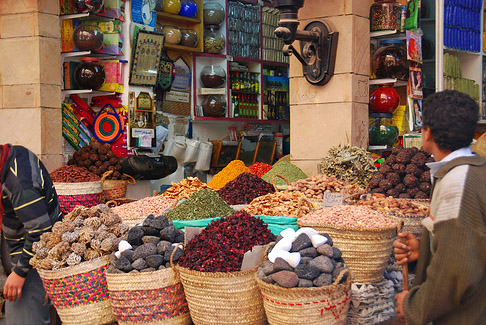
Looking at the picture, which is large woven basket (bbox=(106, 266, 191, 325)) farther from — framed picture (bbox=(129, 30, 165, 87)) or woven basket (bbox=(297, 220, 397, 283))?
framed picture (bbox=(129, 30, 165, 87))

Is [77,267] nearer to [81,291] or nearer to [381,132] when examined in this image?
[81,291]

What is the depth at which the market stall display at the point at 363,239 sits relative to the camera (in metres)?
2.86

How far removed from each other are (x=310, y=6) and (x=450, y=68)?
1820 mm

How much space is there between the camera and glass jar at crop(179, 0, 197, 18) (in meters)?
6.54

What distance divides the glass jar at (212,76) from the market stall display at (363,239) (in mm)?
4139

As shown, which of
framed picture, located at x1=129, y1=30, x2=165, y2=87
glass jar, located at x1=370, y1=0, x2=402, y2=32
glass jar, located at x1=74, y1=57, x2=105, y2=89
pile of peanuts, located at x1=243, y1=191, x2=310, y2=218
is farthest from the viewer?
framed picture, located at x1=129, y1=30, x2=165, y2=87

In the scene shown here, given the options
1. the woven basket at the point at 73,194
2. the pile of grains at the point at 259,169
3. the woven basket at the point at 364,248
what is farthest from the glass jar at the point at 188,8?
the woven basket at the point at 364,248

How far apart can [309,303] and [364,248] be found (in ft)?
2.05

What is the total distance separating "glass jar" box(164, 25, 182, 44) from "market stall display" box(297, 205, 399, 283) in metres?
3.90

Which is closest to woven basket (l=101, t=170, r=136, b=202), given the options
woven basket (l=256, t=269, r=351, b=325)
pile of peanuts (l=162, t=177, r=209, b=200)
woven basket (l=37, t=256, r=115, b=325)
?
pile of peanuts (l=162, t=177, r=209, b=200)

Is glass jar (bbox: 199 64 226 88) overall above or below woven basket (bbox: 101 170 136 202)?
above

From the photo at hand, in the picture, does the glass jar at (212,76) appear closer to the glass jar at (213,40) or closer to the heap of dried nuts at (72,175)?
the glass jar at (213,40)

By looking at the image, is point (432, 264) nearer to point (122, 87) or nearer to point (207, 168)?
point (122, 87)

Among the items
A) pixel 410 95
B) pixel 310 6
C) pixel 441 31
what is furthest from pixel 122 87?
pixel 441 31
